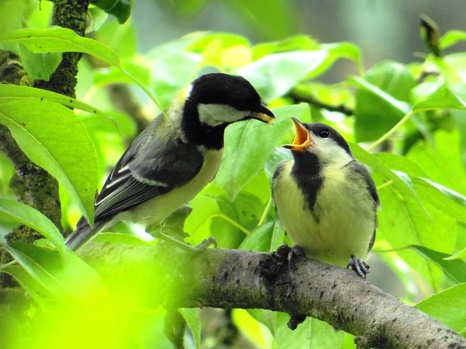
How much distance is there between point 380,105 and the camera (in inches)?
72.6

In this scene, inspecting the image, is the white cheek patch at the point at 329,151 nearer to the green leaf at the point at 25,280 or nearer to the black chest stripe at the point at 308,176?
the black chest stripe at the point at 308,176

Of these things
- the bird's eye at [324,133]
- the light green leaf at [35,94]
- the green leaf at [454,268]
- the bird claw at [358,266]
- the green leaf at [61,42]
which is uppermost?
the green leaf at [61,42]

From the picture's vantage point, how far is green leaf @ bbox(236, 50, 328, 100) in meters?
1.66

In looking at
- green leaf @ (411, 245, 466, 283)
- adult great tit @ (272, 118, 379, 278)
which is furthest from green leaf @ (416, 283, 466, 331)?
adult great tit @ (272, 118, 379, 278)

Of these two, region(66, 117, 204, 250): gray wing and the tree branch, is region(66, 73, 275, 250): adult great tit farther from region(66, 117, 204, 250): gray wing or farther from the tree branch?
the tree branch

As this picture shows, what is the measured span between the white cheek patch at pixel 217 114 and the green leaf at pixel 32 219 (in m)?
0.99

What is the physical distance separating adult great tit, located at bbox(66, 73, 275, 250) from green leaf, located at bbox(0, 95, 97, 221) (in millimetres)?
791

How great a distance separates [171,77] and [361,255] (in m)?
0.63

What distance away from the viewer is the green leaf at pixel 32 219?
752 millimetres

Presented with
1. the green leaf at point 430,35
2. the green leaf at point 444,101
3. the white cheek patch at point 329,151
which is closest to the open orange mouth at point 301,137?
the white cheek patch at point 329,151

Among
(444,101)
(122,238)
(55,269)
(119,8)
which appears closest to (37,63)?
(119,8)

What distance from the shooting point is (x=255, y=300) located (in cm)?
122

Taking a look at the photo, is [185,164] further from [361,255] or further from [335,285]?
[335,285]

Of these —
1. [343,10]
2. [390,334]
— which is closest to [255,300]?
[390,334]
